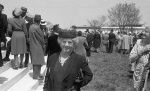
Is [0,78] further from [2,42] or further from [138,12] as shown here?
[138,12]

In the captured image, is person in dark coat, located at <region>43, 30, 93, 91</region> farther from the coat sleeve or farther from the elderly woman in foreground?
the elderly woman in foreground

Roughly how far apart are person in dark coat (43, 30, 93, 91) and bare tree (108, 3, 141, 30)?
55842 mm

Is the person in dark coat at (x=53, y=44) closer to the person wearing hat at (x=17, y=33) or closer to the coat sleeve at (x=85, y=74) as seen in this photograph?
the person wearing hat at (x=17, y=33)

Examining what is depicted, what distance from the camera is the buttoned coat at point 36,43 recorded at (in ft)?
22.8

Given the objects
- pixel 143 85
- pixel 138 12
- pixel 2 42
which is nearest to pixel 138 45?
pixel 143 85

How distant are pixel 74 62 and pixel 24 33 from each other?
4.83 metres

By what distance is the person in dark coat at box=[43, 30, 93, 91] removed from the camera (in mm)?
2920

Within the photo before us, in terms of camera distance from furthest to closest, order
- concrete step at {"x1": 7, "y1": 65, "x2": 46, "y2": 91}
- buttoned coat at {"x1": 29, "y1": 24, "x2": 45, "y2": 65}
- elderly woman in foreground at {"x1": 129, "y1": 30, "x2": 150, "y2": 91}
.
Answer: buttoned coat at {"x1": 29, "y1": 24, "x2": 45, "y2": 65} < concrete step at {"x1": 7, "y1": 65, "x2": 46, "y2": 91} < elderly woman in foreground at {"x1": 129, "y1": 30, "x2": 150, "y2": 91}

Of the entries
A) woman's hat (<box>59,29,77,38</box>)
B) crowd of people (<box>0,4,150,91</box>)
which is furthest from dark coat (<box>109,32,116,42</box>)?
woman's hat (<box>59,29,77,38</box>)

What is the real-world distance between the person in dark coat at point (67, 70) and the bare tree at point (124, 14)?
55842 millimetres

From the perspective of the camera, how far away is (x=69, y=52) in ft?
10.3

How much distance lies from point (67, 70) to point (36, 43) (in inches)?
165

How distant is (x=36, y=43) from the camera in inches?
276

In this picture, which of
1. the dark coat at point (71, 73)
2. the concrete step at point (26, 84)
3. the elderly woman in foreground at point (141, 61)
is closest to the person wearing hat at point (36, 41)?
the concrete step at point (26, 84)
